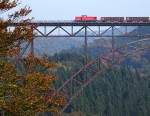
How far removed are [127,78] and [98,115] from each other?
3997 cm

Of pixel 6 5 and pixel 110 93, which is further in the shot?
pixel 110 93

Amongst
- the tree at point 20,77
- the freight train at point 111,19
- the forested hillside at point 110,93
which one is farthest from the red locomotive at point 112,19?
the forested hillside at point 110,93

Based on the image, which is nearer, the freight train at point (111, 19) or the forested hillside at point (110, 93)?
the freight train at point (111, 19)

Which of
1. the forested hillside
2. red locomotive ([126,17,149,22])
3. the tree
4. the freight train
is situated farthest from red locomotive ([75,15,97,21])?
the forested hillside

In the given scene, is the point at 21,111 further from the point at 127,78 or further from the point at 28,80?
the point at 127,78

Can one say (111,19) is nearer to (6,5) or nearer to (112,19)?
(112,19)

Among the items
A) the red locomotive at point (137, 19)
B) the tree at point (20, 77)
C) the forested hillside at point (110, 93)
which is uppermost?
the red locomotive at point (137, 19)

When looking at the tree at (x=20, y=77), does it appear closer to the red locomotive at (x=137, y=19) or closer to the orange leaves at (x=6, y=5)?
the orange leaves at (x=6, y=5)

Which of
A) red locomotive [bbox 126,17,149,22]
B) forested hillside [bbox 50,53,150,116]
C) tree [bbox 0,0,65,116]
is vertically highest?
red locomotive [bbox 126,17,149,22]

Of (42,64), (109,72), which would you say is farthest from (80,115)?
(42,64)

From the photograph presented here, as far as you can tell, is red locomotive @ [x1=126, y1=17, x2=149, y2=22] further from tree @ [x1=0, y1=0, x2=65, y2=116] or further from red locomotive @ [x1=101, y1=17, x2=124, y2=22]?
tree @ [x1=0, y1=0, x2=65, y2=116]

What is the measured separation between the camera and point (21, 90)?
709 inches

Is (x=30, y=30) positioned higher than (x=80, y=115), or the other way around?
(x=30, y=30)

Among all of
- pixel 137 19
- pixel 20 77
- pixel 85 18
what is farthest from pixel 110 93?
pixel 20 77
